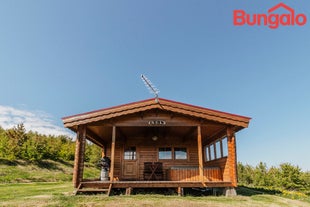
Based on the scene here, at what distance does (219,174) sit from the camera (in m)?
9.33

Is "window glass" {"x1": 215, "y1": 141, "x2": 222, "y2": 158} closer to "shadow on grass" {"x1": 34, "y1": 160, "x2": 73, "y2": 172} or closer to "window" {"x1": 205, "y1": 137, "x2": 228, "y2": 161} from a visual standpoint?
"window" {"x1": 205, "y1": 137, "x2": 228, "y2": 161}

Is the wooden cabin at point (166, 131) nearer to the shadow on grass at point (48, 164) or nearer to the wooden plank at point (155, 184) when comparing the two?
the wooden plank at point (155, 184)

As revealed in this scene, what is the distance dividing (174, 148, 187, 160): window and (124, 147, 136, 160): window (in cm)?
229

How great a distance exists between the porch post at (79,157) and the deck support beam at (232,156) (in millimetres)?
5697

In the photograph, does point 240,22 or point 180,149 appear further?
point 180,149

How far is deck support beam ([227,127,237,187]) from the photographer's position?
27.5ft

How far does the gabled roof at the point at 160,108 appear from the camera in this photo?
8.80 meters

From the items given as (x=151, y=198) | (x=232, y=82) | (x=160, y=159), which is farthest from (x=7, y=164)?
(x=232, y=82)

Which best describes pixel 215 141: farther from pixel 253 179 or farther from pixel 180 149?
pixel 253 179

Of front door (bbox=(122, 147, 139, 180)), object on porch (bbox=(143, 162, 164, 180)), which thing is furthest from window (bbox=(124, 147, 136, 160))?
object on porch (bbox=(143, 162, 164, 180))

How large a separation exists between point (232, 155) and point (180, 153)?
4157 millimetres

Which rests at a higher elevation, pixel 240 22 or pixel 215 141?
pixel 240 22

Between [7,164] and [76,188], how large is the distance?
16.1 meters

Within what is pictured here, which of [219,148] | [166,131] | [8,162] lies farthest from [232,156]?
[8,162]
